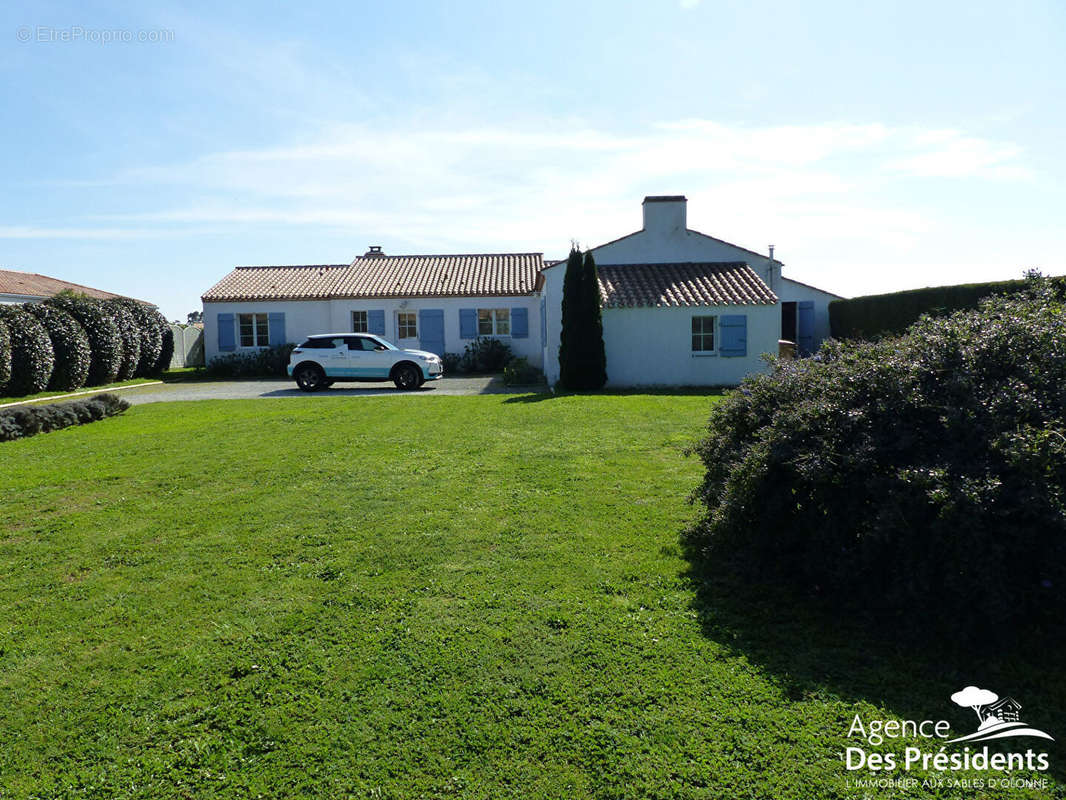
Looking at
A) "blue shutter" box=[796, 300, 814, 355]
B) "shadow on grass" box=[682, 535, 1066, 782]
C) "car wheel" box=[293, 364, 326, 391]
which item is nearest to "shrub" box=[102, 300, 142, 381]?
"car wheel" box=[293, 364, 326, 391]

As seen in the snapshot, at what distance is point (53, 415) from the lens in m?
11.3

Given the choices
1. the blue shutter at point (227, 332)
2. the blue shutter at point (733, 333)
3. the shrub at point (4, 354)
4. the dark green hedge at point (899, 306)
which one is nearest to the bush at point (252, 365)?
the blue shutter at point (227, 332)

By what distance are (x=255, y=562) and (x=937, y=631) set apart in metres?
4.34

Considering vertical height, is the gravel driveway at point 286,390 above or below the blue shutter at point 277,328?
below

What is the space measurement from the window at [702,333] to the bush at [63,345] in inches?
648

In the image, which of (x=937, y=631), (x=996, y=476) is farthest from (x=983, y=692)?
(x=996, y=476)

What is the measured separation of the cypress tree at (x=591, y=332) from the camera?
1680cm

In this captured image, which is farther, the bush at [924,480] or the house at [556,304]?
the house at [556,304]

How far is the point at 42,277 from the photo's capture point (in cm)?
3488

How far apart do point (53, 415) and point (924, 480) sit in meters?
12.6

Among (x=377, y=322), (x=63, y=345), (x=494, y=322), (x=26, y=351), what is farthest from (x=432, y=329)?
(x=26, y=351)

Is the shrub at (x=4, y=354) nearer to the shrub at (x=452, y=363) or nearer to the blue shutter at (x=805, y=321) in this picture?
the shrub at (x=452, y=363)

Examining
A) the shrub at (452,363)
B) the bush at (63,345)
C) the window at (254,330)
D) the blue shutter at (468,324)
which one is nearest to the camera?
the bush at (63,345)

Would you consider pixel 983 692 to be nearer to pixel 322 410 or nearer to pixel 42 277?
pixel 322 410
